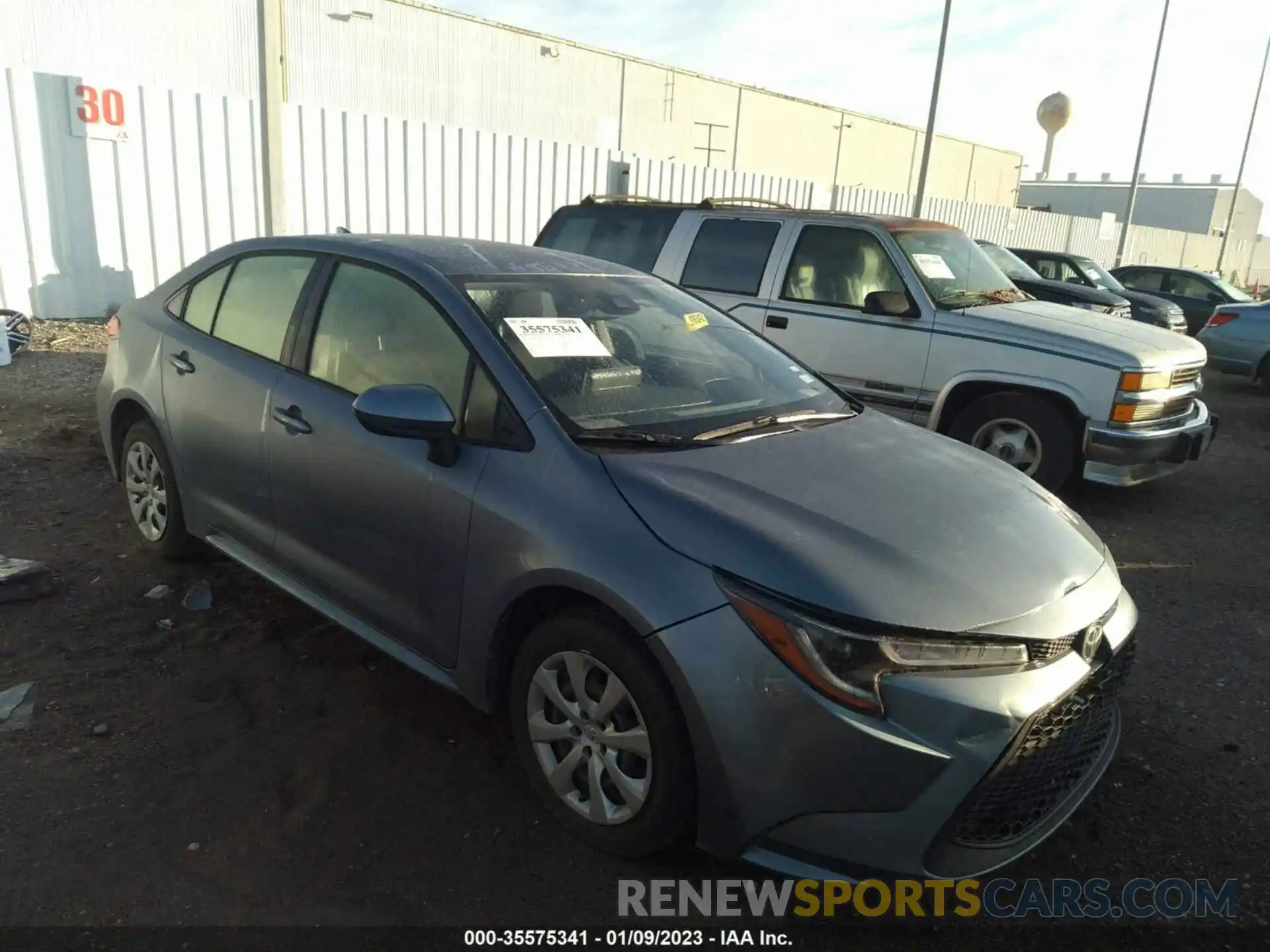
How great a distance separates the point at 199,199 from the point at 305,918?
1003 cm

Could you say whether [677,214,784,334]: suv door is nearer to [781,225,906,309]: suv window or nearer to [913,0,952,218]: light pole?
[781,225,906,309]: suv window

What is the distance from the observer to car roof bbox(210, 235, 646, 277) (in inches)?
129

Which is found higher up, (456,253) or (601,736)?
(456,253)

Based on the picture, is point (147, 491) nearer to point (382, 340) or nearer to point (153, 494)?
point (153, 494)

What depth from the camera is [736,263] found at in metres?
Result: 6.75

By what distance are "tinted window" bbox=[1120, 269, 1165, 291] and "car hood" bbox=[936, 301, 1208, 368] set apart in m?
11.8

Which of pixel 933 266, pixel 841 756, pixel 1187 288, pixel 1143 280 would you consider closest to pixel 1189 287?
pixel 1187 288

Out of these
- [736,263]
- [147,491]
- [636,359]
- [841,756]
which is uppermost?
[736,263]

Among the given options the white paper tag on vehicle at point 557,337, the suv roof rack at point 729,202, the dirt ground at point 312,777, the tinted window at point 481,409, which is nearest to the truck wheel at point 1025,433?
the dirt ground at point 312,777

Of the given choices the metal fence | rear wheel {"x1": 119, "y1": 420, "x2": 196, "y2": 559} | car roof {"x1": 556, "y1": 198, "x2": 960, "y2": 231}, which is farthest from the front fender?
the metal fence

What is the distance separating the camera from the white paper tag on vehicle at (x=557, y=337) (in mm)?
2951

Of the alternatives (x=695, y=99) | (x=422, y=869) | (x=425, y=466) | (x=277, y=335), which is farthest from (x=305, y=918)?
(x=695, y=99)

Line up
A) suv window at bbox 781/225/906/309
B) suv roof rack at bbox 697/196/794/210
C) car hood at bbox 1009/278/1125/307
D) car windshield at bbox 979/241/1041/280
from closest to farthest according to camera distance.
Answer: suv window at bbox 781/225/906/309
suv roof rack at bbox 697/196/794/210
car windshield at bbox 979/241/1041/280
car hood at bbox 1009/278/1125/307

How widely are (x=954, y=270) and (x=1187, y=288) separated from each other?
12.6 meters
